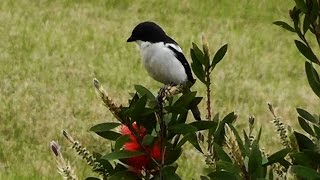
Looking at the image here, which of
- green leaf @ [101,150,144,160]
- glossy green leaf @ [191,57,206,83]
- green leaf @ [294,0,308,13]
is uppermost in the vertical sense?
green leaf @ [294,0,308,13]

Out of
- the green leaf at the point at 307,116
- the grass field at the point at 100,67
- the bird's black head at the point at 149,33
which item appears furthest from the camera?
the grass field at the point at 100,67

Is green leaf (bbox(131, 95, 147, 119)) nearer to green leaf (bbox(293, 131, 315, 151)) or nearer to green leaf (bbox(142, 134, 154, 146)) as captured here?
green leaf (bbox(142, 134, 154, 146))

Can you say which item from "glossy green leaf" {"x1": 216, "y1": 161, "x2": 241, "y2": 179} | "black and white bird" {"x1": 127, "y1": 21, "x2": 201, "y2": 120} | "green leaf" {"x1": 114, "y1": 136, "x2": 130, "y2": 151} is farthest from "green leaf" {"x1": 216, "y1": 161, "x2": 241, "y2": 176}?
"black and white bird" {"x1": 127, "y1": 21, "x2": 201, "y2": 120}

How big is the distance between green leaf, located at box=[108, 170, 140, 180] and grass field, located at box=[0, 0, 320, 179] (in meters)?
4.44

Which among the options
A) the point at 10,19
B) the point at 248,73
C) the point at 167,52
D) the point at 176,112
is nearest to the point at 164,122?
the point at 176,112

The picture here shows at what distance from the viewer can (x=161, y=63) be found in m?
4.91

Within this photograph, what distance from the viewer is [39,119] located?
25.0ft

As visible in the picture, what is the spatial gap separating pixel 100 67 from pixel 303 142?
26.6ft

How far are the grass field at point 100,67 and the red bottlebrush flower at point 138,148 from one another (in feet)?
14.6

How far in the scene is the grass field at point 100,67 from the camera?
7.27 meters

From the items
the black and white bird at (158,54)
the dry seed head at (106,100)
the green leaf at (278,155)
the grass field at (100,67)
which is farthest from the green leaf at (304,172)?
the grass field at (100,67)

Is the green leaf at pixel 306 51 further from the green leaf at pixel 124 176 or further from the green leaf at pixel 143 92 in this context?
the green leaf at pixel 124 176

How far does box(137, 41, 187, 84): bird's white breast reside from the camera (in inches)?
192

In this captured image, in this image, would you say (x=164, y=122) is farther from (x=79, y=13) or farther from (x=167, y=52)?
(x=79, y=13)
